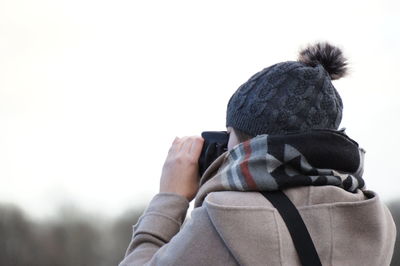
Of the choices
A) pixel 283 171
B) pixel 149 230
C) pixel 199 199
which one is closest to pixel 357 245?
pixel 283 171

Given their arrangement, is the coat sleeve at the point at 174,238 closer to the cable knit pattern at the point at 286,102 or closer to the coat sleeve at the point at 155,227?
the coat sleeve at the point at 155,227

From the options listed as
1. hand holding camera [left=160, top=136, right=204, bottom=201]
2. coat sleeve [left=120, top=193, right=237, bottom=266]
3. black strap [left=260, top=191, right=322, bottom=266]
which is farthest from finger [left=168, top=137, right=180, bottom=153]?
black strap [left=260, top=191, right=322, bottom=266]

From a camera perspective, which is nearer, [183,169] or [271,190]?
[271,190]

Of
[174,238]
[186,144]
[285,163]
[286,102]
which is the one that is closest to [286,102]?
[286,102]

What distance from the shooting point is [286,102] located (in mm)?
1352

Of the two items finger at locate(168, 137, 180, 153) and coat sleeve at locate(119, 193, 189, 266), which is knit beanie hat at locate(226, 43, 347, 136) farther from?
coat sleeve at locate(119, 193, 189, 266)

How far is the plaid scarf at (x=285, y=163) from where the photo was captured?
1.24 metres

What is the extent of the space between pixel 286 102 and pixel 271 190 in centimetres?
22

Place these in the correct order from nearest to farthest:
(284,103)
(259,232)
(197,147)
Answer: (259,232) < (284,103) < (197,147)

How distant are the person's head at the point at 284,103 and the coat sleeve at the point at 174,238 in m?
0.21

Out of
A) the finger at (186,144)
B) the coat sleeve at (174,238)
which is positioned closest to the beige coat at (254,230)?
the coat sleeve at (174,238)

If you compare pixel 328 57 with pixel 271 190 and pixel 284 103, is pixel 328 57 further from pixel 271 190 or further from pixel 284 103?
pixel 271 190

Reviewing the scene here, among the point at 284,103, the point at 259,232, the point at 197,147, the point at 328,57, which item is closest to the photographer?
the point at 259,232

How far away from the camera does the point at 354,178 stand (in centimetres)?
136
